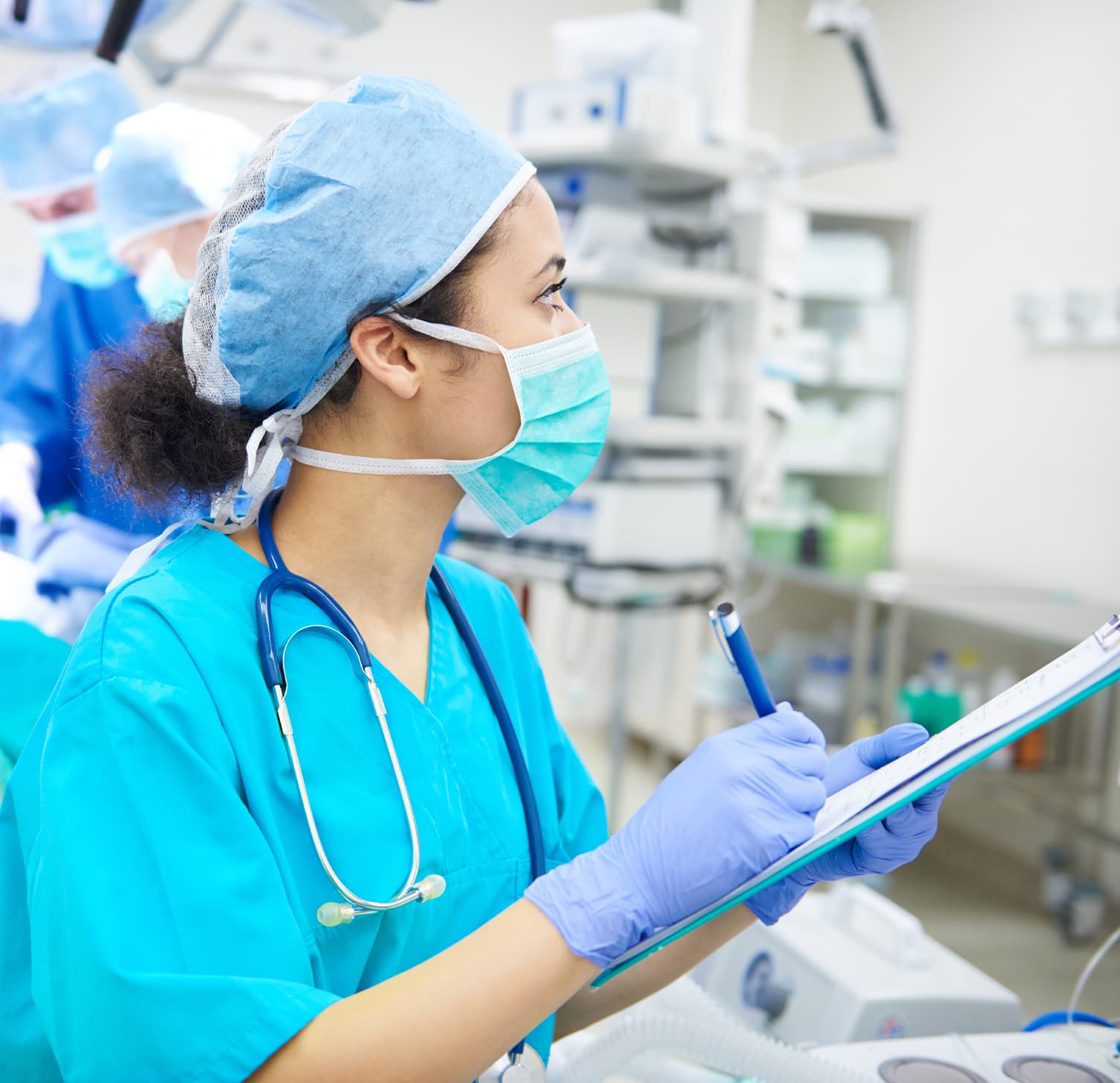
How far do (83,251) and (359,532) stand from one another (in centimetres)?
151

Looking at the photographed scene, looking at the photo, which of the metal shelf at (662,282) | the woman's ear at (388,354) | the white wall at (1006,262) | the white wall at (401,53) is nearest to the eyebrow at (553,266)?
the woman's ear at (388,354)

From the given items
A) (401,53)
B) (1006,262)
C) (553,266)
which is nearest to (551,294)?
(553,266)

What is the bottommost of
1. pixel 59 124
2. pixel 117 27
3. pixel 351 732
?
pixel 351 732

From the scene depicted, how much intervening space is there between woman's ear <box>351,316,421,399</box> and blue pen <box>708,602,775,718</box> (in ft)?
1.10

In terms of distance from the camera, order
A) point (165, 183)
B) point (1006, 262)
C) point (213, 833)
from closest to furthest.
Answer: point (213, 833), point (165, 183), point (1006, 262)

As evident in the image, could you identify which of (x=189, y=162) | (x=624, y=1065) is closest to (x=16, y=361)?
(x=189, y=162)

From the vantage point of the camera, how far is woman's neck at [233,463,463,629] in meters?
0.98

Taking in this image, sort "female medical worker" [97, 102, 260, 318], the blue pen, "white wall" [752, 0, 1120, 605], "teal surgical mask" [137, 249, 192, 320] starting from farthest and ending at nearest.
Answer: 1. "white wall" [752, 0, 1120, 605]
2. "female medical worker" [97, 102, 260, 318]
3. "teal surgical mask" [137, 249, 192, 320]
4. the blue pen

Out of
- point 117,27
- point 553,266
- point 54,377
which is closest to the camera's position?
point 553,266

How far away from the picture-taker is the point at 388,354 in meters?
0.96

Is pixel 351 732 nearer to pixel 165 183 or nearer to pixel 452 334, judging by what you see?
pixel 452 334

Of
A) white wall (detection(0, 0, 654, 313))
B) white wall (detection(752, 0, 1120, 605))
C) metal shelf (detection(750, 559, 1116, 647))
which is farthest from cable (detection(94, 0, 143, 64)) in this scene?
white wall (detection(752, 0, 1120, 605))

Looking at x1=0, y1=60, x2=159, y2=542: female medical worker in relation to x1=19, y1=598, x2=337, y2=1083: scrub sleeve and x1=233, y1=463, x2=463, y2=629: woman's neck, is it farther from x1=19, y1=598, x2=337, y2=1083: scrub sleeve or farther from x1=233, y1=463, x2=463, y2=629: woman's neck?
x1=19, y1=598, x2=337, y2=1083: scrub sleeve

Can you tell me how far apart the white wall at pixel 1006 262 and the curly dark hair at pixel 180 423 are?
293 centimetres
